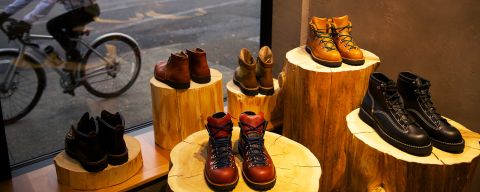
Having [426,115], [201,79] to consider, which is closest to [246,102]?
[201,79]

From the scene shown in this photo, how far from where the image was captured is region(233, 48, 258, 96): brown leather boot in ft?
8.43

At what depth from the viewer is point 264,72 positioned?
2.62m

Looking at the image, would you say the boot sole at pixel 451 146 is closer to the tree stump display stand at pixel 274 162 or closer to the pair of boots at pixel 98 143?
the tree stump display stand at pixel 274 162

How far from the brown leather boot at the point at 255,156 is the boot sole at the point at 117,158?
572 millimetres

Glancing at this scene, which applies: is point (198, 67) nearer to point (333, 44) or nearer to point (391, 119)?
point (333, 44)

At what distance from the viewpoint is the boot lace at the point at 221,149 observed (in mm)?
1797

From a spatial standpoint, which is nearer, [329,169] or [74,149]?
[74,149]

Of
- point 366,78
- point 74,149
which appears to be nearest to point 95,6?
point 74,149

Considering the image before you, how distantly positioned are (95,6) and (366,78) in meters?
1.67

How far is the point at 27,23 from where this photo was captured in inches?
97.3

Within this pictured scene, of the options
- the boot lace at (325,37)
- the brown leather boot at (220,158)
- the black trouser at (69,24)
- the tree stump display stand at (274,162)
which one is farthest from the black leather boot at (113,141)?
the boot lace at (325,37)

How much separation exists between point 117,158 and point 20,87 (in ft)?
2.97

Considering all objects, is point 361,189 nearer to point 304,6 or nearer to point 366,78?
point 366,78

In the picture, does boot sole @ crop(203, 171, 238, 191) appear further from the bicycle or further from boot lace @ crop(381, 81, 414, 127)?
the bicycle
